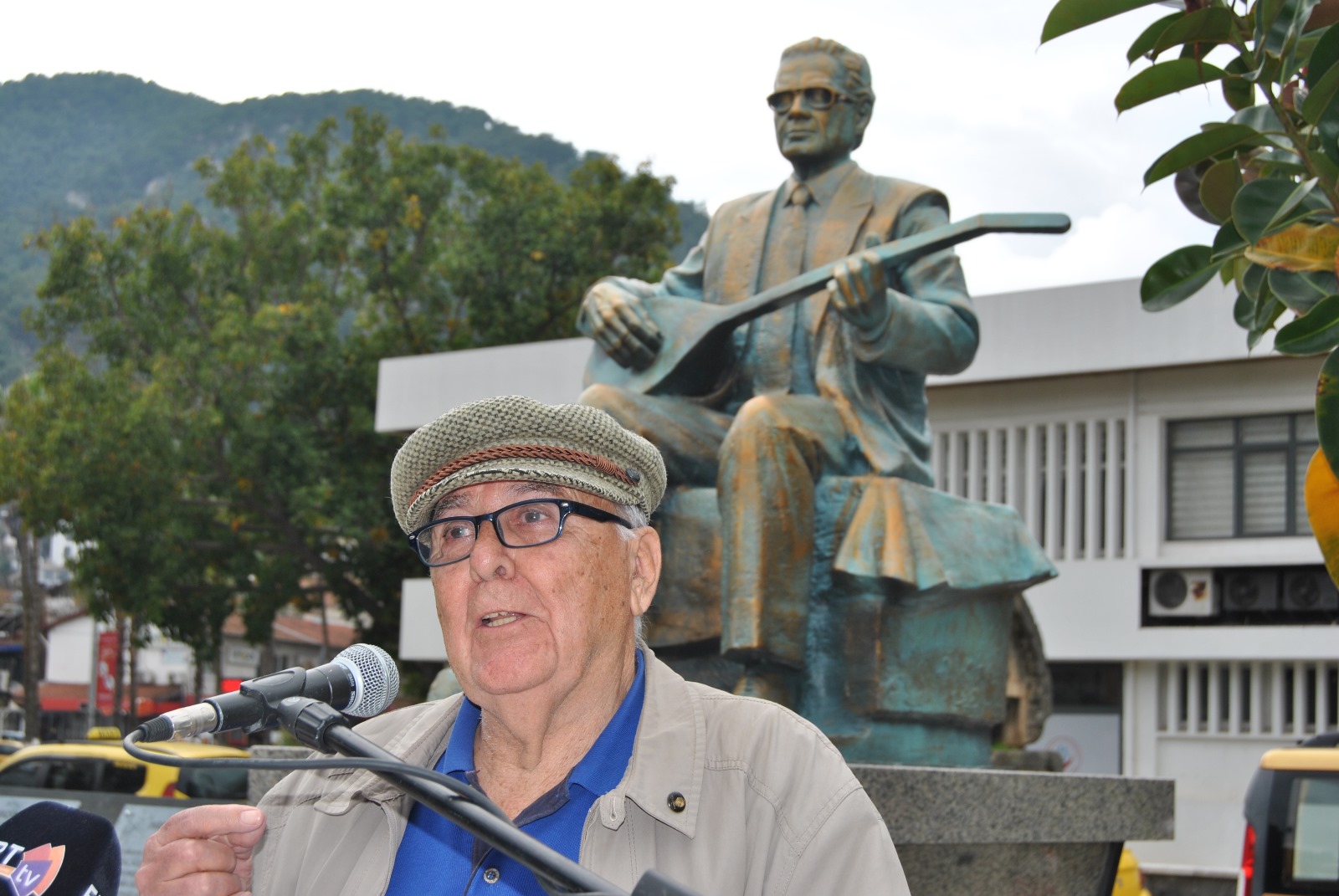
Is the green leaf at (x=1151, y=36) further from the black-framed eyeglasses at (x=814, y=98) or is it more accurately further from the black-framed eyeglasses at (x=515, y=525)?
the black-framed eyeglasses at (x=814, y=98)

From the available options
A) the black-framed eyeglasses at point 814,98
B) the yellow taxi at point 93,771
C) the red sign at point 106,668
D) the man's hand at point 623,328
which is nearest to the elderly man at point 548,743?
the man's hand at point 623,328

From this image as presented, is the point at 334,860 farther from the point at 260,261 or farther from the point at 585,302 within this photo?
the point at 260,261

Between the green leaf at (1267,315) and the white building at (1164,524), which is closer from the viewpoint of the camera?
the green leaf at (1267,315)

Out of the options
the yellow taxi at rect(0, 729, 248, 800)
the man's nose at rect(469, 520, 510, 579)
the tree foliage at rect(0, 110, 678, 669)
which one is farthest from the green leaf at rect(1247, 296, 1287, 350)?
the tree foliage at rect(0, 110, 678, 669)

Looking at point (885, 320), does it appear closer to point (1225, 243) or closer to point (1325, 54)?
point (1225, 243)

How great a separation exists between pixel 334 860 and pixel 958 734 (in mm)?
3598

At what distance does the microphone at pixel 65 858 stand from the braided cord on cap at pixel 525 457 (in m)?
0.58

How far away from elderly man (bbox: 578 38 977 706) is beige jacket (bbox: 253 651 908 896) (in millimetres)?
2861

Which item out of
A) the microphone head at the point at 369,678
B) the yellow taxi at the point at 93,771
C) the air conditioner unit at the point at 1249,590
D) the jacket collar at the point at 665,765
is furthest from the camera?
the air conditioner unit at the point at 1249,590

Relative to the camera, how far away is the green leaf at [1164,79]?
2418mm

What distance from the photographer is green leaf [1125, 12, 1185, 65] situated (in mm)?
2316

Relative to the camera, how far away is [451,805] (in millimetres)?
1485

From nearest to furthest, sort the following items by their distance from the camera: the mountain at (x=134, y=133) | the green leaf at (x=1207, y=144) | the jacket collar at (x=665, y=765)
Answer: the jacket collar at (x=665, y=765) < the green leaf at (x=1207, y=144) < the mountain at (x=134, y=133)

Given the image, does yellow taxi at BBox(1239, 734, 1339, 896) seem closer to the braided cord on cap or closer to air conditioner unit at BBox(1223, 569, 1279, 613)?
the braided cord on cap
